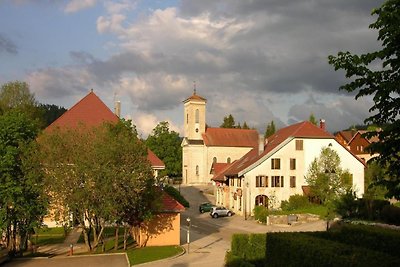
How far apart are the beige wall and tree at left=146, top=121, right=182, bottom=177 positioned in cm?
Answer: 7384

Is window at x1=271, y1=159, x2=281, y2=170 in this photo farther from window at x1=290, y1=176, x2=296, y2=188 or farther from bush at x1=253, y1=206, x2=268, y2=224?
bush at x1=253, y1=206, x2=268, y2=224

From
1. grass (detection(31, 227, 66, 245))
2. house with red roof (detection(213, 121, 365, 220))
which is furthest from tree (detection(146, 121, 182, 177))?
grass (detection(31, 227, 66, 245))

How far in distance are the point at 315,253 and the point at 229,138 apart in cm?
9512

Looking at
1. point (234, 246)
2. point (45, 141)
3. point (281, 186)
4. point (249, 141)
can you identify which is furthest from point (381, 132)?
point (249, 141)

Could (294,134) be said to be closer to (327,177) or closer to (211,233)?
(327,177)

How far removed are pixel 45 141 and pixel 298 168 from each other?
36.3 m

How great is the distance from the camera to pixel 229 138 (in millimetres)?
111562

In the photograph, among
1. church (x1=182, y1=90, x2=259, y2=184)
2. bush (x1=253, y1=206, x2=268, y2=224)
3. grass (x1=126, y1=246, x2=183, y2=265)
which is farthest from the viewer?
church (x1=182, y1=90, x2=259, y2=184)

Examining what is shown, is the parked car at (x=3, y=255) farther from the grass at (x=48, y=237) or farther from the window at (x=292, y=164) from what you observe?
the window at (x=292, y=164)

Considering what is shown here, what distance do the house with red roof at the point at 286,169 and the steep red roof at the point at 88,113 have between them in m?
18.5

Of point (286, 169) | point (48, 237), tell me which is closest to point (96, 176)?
point (48, 237)

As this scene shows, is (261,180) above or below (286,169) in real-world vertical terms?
below

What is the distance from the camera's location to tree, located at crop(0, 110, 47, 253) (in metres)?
32.0

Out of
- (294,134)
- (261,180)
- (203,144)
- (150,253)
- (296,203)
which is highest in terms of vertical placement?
(203,144)
